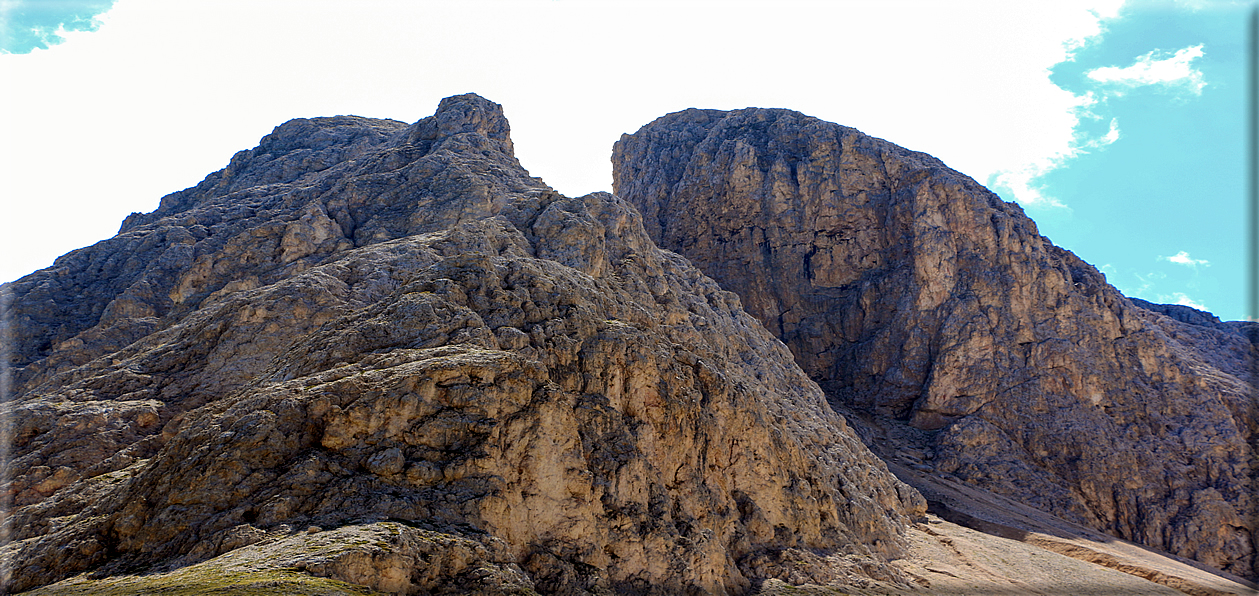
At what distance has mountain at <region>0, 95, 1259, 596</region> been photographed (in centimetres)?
3584

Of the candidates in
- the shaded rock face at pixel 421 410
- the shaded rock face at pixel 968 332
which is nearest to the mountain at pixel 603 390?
the shaded rock face at pixel 421 410

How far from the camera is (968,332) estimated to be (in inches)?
4023

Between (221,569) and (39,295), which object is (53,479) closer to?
(221,569)

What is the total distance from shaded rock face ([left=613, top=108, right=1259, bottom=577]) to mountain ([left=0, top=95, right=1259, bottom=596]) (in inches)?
15.0

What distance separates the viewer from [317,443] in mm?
37531

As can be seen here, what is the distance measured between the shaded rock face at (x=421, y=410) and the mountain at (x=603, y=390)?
0.66 feet

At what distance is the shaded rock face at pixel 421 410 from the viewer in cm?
3453

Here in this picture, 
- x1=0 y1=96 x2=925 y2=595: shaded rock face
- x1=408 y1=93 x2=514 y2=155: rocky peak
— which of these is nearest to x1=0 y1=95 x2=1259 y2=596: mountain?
x1=0 y1=96 x2=925 y2=595: shaded rock face

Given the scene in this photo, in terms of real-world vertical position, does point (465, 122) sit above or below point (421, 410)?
above

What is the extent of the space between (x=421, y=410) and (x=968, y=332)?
7998 cm

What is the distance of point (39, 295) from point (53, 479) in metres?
33.3

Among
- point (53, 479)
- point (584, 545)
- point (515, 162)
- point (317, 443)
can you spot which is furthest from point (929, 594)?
point (515, 162)

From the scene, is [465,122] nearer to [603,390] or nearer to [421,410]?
[603,390]

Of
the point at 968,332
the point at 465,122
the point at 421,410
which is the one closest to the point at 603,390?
the point at 421,410
